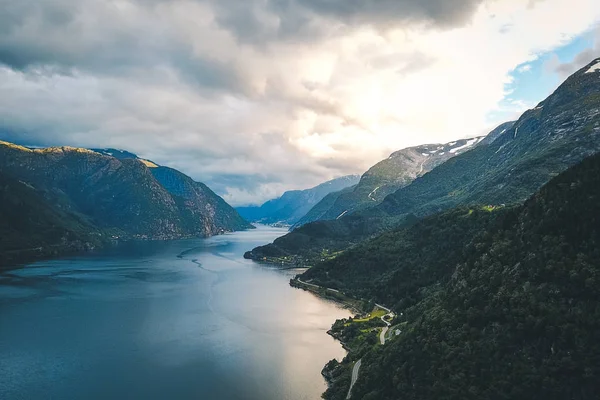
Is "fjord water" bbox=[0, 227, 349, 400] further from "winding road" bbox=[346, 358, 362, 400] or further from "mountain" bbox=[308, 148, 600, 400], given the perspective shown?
"mountain" bbox=[308, 148, 600, 400]

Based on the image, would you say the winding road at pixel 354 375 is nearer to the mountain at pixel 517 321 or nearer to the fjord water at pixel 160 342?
the mountain at pixel 517 321

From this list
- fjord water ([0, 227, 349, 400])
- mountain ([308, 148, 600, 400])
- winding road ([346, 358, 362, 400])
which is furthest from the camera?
fjord water ([0, 227, 349, 400])

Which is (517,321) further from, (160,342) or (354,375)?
(160,342)

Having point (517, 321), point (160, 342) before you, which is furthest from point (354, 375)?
point (160, 342)

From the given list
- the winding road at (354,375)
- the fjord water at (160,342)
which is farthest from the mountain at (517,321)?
the fjord water at (160,342)

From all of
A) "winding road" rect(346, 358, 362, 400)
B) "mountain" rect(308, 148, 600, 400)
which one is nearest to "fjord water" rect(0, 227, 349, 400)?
"winding road" rect(346, 358, 362, 400)

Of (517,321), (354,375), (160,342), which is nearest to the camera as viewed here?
(517,321)
